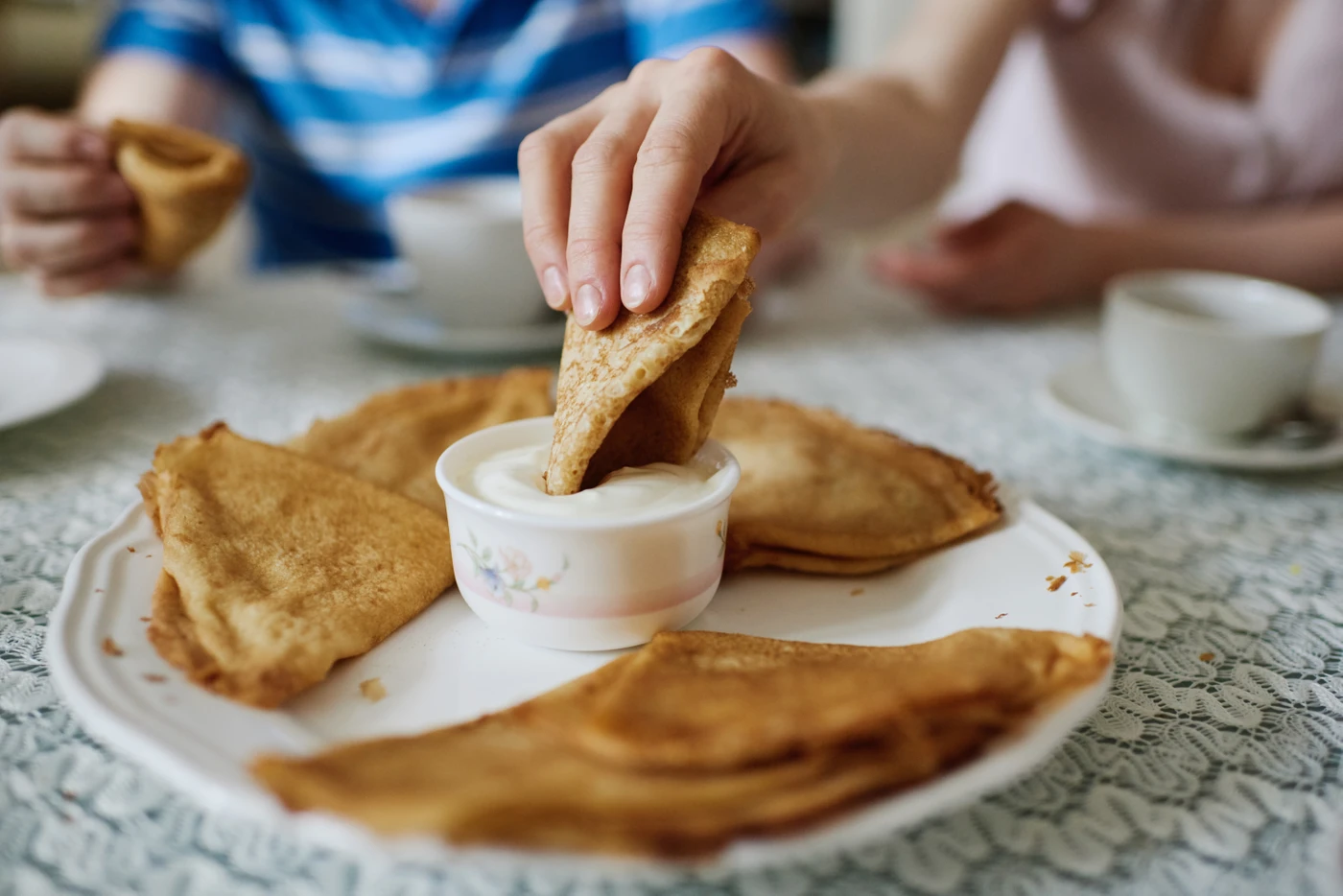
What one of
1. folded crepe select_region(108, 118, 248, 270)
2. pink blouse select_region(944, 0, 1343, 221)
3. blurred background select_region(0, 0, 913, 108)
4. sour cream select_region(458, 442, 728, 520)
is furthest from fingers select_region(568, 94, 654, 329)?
blurred background select_region(0, 0, 913, 108)

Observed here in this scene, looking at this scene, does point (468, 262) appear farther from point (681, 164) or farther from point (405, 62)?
point (405, 62)

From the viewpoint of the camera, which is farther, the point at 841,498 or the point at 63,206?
the point at 63,206

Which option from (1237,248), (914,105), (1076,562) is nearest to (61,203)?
(914,105)

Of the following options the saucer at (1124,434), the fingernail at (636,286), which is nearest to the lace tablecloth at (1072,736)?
the saucer at (1124,434)

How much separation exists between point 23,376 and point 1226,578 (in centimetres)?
161

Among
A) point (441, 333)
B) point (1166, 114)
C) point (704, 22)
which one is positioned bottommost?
point (441, 333)

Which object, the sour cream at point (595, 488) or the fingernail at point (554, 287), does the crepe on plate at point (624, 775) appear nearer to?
the sour cream at point (595, 488)

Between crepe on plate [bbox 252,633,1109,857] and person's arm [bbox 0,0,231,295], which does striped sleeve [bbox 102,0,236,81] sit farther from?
crepe on plate [bbox 252,633,1109,857]

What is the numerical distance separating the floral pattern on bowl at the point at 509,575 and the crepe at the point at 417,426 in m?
0.21

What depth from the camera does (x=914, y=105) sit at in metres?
1.89

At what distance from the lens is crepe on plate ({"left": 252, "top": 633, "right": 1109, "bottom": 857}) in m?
0.53

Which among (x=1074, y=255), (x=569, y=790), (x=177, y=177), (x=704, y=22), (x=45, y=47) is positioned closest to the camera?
(x=569, y=790)

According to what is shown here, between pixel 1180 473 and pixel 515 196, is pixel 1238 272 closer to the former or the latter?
pixel 1180 473

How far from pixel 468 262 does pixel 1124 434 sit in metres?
1.06
